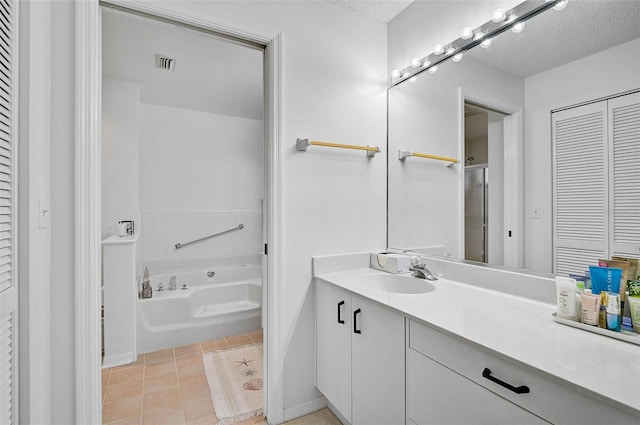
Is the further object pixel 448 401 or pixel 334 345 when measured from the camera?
pixel 334 345

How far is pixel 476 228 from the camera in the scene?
5.41ft

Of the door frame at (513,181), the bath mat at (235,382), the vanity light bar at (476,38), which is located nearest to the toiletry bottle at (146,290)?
the bath mat at (235,382)

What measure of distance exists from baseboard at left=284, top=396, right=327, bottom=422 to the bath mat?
7.5 inches

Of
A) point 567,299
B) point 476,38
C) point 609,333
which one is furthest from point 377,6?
point 609,333

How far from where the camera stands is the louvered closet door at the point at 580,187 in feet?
3.82

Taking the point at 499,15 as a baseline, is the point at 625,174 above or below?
below

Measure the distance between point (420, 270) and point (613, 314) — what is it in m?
0.86

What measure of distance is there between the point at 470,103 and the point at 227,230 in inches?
123

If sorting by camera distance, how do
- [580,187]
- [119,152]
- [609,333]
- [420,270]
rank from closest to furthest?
1. [609,333]
2. [580,187]
3. [420,270]
4. [119,152]

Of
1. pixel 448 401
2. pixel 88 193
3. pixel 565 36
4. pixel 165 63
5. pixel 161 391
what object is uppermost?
pixel 165 63

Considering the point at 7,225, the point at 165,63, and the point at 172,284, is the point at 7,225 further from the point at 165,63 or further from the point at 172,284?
the point at 172,284

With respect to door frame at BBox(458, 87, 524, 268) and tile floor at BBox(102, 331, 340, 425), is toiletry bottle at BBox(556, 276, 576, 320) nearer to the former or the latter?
door frame at BBox(458, 87, 524, 268)

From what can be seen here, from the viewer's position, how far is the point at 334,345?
1653 mm

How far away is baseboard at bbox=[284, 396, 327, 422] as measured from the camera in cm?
178
